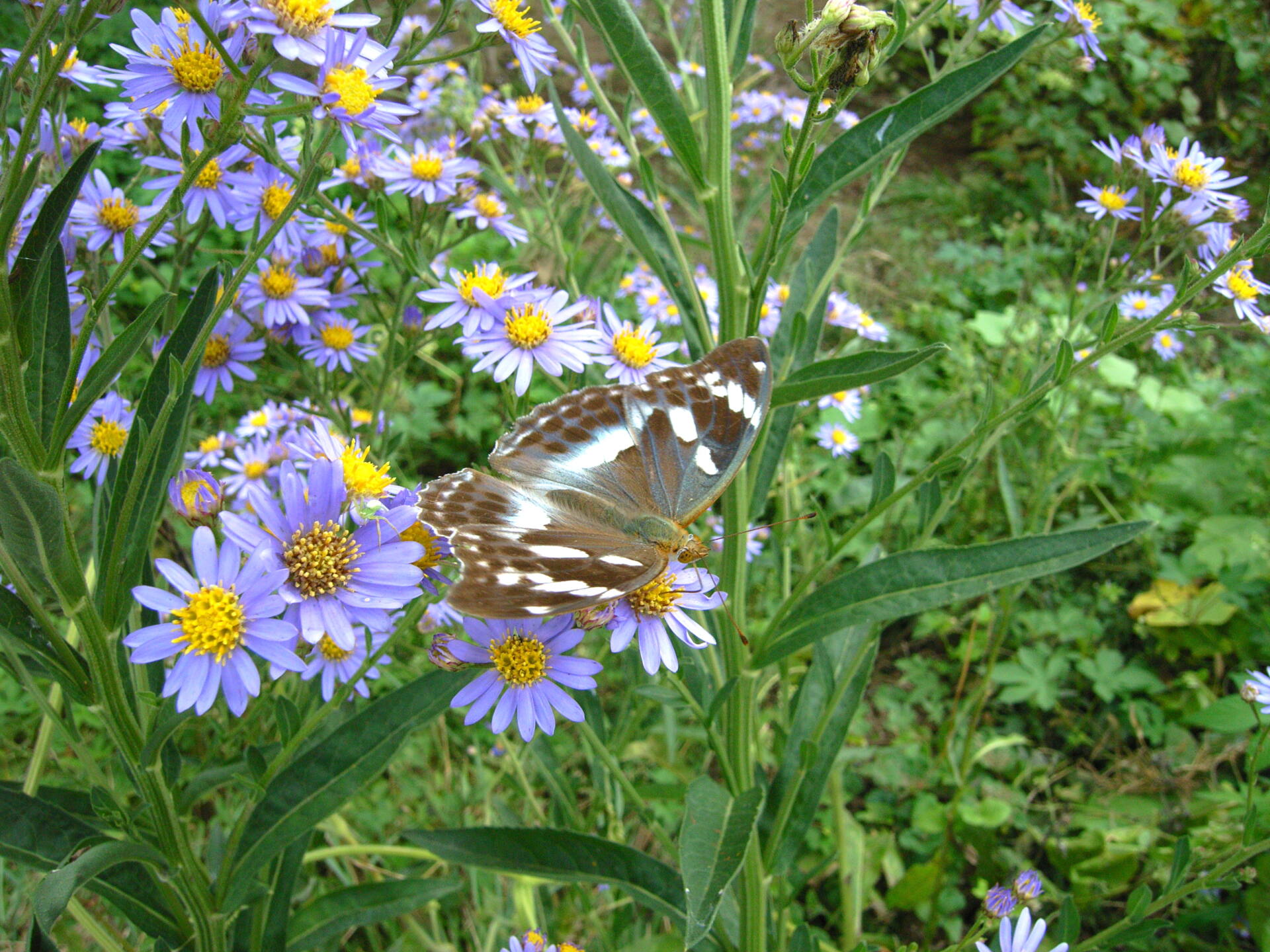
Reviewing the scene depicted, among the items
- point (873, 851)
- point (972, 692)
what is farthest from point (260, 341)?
point (972, 692)

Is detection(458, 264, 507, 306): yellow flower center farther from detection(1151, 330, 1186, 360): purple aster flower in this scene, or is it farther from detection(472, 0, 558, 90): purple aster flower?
detection(1151, 330, 1186, 360): purple aster flower

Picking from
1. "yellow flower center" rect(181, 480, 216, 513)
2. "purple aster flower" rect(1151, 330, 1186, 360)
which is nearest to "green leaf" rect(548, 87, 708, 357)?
"yellow flower center" rect(181, 480, 216, 513)

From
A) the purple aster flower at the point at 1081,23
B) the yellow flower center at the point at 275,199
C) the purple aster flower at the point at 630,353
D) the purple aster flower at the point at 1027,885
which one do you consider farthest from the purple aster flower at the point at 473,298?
the purple aster flower at the point at 1027,885

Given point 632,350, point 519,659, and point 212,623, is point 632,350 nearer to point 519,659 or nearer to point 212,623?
point 519,659

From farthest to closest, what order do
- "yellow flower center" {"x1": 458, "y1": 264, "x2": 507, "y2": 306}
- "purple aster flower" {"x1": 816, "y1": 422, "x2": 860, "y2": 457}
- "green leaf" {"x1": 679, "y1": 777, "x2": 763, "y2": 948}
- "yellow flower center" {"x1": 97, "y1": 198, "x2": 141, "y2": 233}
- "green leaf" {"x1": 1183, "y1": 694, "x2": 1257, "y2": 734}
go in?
"purple aster flower" {"x1": 816, "y1": 422, "x2": 860, "y2": 457} → "green leaf" {"x1": 1183, "y1": 694, "x2": 1257, "y2": 734} → "yellow flower center" {"x1": 97, "y1": 198, "x2": 141, "y2": 233} → "yellow flower center" {"x1": 458, "y1": 264, "x2": 507, "y2": 306} → "green leaf" {"x1": 679, "y1": 777, "x2": 763, "y2": 948}

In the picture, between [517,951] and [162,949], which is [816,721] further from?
[162,949]
